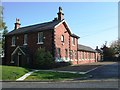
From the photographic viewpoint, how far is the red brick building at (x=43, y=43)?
36.8m

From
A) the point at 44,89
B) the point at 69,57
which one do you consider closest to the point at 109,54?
the point at 69,57

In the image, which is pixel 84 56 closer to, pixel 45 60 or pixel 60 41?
pixel 60 41

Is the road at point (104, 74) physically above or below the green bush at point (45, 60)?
below

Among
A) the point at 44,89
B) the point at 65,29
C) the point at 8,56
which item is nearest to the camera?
the point at 44,89

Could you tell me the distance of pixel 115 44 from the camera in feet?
285

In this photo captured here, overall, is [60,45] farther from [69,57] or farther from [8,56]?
[8,56]

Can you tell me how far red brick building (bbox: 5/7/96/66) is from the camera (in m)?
36.8

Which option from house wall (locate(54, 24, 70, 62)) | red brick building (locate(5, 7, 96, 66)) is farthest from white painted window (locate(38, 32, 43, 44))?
house wall (locate(54, 24, 70, 62))

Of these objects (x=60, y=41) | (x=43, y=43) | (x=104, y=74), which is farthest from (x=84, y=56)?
(x=104, y=74)

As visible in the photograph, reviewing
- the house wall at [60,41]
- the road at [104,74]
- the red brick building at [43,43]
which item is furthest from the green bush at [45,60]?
the road at [104,74]

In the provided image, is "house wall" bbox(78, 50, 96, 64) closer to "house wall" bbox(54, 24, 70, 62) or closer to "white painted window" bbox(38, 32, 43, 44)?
"house wall" bbox(54, 24, 70, 62)

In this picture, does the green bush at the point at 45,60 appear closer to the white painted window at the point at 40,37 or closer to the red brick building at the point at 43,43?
the red brick building at the point at 43,43

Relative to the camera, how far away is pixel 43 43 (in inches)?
1470

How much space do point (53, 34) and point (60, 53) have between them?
151 inches
